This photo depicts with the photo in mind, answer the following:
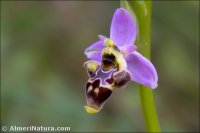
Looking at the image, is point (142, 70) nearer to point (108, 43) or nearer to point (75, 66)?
point (108, 43)

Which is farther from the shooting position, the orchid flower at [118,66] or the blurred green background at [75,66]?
the blurred green background at [75,66]

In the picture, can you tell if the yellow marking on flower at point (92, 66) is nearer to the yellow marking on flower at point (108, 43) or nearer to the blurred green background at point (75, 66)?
the yellow marking on flower at point (108, 43)

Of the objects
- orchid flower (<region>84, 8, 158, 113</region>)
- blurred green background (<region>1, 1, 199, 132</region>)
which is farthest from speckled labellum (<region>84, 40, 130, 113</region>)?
blurred green background (<region>1, 1, 199, 132</region>)

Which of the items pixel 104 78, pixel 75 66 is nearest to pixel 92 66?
pixel 104 78

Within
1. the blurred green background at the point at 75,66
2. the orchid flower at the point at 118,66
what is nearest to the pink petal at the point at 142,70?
the orchid flower at the point at 118,66

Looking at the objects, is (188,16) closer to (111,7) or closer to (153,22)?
(153,22)

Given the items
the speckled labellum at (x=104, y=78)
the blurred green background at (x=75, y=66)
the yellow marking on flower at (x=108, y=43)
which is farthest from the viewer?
the blurred green background at (x=75, y=66)

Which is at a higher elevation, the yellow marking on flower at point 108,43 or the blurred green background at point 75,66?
the yellow marking on flower at point 108,43
